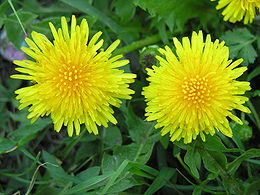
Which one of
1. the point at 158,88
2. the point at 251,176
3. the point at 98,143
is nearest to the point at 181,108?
the point at 158,88

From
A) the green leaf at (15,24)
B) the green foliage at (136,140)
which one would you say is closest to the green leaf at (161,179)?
the green foliage at (136,140)

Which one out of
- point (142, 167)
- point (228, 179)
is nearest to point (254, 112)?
point (228, 179)

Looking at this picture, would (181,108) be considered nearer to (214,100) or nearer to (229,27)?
(214,100)

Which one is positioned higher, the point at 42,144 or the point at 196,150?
the point at 42,144

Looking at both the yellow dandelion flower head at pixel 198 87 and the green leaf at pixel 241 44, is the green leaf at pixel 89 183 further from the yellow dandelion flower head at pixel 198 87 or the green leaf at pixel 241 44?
the green leaf at pixel 241 44

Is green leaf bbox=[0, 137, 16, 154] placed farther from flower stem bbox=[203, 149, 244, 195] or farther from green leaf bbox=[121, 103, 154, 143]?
flower stem bbox=[203, 149, 244, 195]

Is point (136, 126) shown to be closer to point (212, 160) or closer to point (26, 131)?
point (212, 160)
